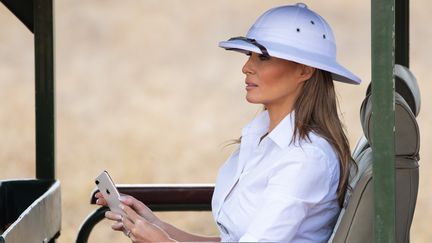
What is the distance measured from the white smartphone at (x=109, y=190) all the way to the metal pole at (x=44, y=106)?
3.43 ft

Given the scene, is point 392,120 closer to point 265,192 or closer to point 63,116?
point 265,192

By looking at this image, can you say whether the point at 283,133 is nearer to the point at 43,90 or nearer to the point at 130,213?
the point at 130,213

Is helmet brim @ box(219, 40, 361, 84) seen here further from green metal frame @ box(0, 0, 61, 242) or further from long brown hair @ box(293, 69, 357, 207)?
green metal frame @ box(0, 0, 61, 242)

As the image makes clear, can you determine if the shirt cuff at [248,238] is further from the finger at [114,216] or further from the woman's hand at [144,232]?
the finger at [114,216]

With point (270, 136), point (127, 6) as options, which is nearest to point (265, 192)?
point (270, 136)

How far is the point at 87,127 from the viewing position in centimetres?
1247

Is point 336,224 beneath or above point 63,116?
above

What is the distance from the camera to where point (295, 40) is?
288 centimetres

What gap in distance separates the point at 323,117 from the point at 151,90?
33.2 feet

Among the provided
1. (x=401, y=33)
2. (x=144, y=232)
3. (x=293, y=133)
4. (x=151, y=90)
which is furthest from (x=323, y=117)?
(x=151, y=90)

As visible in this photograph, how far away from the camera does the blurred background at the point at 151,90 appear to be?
11.4m

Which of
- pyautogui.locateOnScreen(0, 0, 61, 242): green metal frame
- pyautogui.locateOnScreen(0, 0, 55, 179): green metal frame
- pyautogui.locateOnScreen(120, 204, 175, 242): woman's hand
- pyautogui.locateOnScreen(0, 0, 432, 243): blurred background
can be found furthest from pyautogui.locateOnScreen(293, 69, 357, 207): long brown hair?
pyautogui.locateOnScreen(0, 0, 432, 243): blurred background

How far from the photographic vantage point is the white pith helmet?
2.85 m

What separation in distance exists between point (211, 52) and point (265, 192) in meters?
10.6
